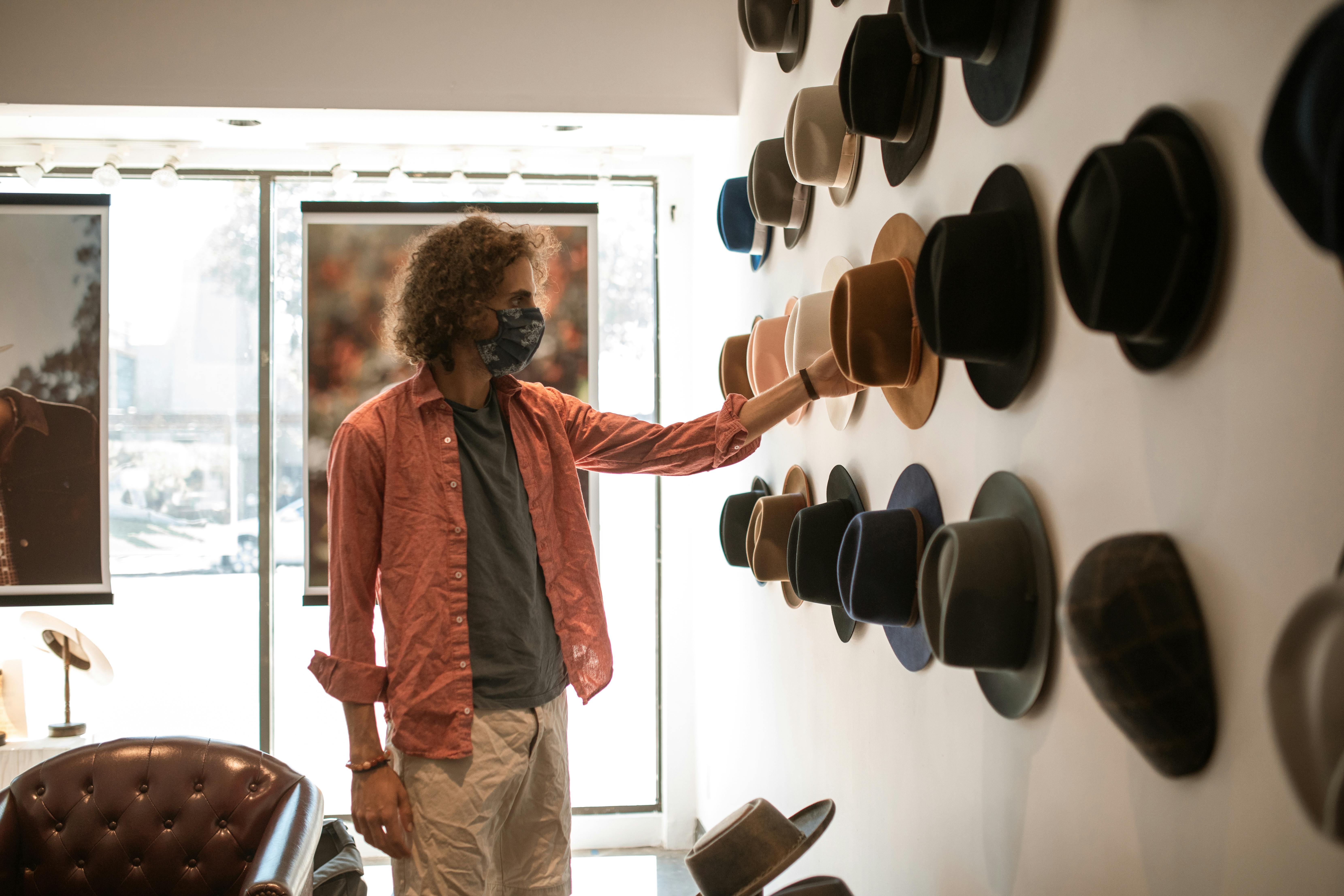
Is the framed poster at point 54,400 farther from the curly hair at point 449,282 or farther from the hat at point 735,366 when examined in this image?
the hat at point 735,366

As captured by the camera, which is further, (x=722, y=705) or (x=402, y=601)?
(x=722, y=705)

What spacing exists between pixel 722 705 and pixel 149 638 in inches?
94.1

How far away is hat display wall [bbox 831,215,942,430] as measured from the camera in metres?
1.36

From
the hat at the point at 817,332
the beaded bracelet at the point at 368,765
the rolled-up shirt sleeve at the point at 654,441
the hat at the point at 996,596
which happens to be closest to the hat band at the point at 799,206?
the hat at the point at 817,332

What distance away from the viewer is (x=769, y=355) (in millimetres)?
2154

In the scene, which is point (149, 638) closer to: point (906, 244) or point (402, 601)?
point (402, 601)

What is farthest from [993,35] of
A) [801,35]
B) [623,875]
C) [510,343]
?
[623,875]

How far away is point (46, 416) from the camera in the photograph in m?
3.59

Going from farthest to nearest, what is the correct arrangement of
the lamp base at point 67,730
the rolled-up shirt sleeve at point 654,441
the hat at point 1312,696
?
1. the lamp base at point 67,730
2. the rolled-up shirt sleeve at point 654,441
3. the hat at point 1312,696

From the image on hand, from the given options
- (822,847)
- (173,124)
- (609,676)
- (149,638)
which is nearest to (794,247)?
(609,676)

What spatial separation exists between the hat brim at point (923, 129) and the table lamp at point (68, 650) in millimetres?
3279

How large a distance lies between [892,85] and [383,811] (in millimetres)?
1508

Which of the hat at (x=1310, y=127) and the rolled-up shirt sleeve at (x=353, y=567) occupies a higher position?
the hat at (x=1310, y=127)

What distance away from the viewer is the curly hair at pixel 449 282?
1.79m
